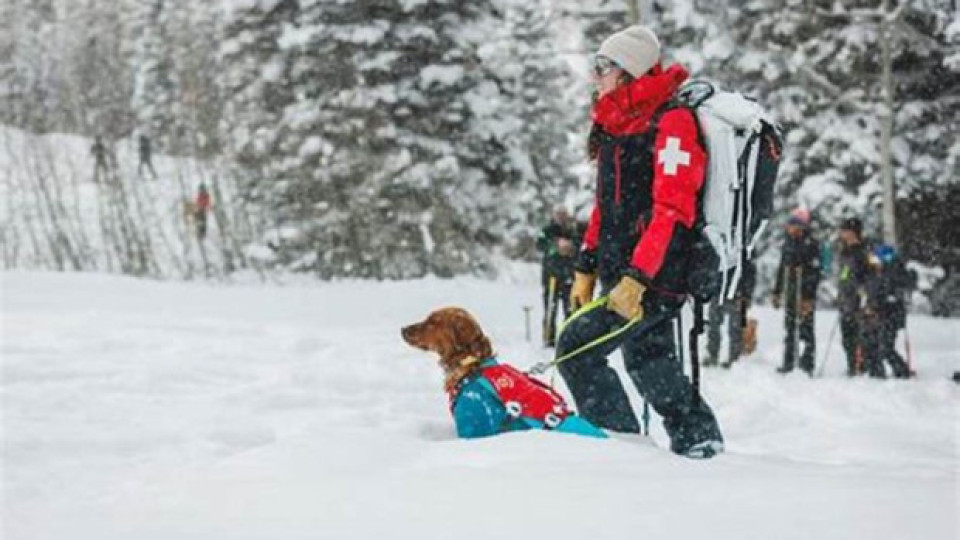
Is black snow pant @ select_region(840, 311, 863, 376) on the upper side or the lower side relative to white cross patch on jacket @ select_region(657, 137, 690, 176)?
lower

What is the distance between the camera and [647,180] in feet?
14.3

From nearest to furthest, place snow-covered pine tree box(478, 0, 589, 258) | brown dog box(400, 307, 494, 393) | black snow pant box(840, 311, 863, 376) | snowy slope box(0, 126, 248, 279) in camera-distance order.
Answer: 1. brown dog box(400, 307, 494, 393)
2. black snow pant box(840, 311, 863, 376)
3. snowy slope box(0, 126, 248, 279)
4. snow-covered pine tree box(478, 0, 589, 258)

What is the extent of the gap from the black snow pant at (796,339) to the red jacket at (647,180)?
770 centimetres

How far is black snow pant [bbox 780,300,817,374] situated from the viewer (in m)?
11.7

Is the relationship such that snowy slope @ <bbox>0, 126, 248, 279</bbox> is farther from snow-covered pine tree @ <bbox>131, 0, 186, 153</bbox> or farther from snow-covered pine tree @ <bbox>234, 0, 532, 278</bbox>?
snow-covered pine tree @ <bbox>131, 0, 186, 153</bbox>

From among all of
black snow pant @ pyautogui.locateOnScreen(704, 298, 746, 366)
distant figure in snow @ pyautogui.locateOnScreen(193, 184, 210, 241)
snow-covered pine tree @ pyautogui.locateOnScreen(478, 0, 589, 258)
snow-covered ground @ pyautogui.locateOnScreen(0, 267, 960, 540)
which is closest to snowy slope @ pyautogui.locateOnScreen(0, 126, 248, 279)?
distant figure in snow @ pyautogui.locateOnScreen(193, 184, 210, 241)

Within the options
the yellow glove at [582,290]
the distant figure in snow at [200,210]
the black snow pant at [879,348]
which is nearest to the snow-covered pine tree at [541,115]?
the distant figure in snow at [200,210]

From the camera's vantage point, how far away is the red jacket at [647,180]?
13.3ft

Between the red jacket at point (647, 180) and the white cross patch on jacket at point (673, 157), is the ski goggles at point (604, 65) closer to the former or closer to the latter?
the red jacket at point (647, 180)

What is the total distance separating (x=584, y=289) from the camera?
4902 mm

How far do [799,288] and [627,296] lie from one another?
28.2 feet

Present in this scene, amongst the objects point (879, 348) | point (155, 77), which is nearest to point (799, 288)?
point (879, 348)

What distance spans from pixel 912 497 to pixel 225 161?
668 inches

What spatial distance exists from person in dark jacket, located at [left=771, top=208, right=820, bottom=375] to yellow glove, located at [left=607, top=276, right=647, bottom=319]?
8.08 metres
